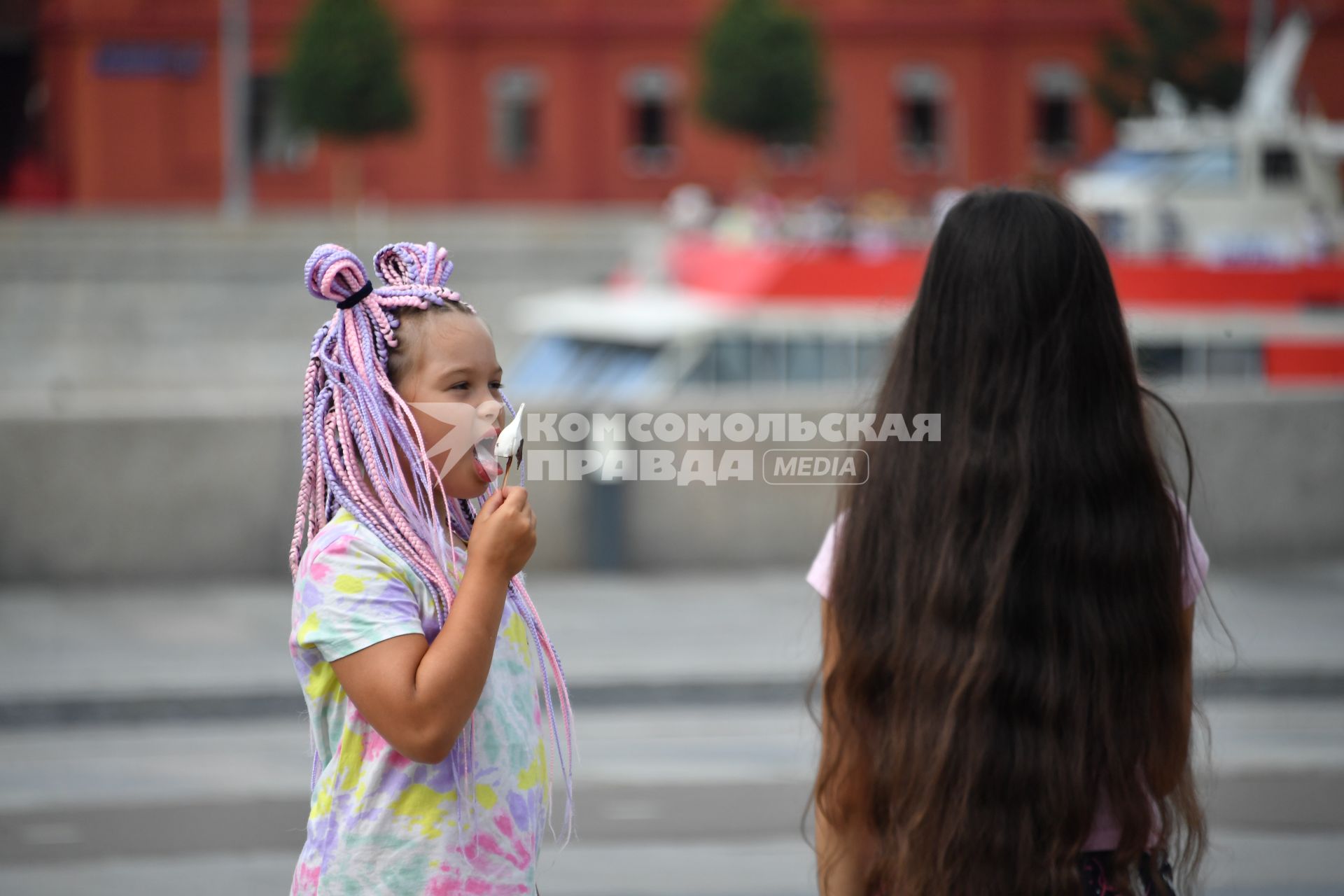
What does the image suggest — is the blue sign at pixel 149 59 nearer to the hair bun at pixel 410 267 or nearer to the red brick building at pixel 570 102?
the red brick building at pixel 570 102

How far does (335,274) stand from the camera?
261 cm

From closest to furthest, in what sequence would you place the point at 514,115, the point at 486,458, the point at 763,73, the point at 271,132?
the point at 486,458
the point at 763,73
the point at 514,115
the point at 271,132

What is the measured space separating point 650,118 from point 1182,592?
150 feet

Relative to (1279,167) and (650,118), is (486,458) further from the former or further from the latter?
(650,118)

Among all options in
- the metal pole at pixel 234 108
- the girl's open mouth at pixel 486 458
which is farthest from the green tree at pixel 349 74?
the girl's open mouth at pixel 486 458

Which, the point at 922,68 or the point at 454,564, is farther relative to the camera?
the point at 922,68

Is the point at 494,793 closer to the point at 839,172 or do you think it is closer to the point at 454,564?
the point at 454,564

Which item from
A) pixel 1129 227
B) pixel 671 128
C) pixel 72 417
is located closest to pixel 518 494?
pixel 72 417

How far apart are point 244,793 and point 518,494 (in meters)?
4.85

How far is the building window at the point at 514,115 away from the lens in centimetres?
4650

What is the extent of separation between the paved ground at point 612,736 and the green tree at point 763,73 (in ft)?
98.6

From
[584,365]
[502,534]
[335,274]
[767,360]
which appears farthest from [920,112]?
[502,534]

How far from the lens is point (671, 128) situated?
4681 centimetres

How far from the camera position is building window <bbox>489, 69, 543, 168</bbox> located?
46.5 meters
